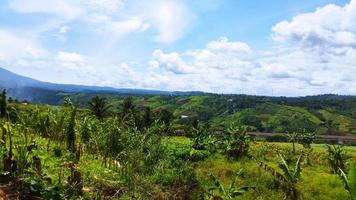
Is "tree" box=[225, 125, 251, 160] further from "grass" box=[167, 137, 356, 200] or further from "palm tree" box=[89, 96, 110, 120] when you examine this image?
"palm tree" box=[89, 96, 110, 120]

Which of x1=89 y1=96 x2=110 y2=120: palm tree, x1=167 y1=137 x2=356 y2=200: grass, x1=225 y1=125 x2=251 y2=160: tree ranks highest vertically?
x1=89 y1=96 x2=110 y2=120: palm tree

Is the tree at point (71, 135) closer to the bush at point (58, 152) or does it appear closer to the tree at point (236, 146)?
the bush at point (58, 152)

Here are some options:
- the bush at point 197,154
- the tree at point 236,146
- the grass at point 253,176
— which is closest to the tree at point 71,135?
the grass at point 253,176

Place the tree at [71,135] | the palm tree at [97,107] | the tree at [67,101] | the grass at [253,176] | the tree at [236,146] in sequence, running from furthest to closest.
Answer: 1. the palm tree at [97,107]
2. the tree at [236,146]
3. the grass at [253,176]
4. the tree at [67,101]
5. the tree at [71,135]

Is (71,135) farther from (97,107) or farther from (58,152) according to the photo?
(97,107)

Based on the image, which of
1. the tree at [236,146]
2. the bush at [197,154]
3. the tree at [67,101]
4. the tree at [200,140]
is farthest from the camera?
the tree at [200,140]

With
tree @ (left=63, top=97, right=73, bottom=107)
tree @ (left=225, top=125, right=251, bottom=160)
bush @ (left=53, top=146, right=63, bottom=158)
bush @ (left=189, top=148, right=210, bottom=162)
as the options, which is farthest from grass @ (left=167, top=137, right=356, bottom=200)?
tree @ (left=63, top=97, right=73, bottom=107)

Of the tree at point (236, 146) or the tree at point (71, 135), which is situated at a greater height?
the tree at point (71, 135)

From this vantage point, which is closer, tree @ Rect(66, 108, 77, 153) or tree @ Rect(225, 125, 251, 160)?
tree @ Rect(66, 108, 77, 153)

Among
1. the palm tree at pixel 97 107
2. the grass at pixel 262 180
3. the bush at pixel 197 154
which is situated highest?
the palm tree at pixel 97 107

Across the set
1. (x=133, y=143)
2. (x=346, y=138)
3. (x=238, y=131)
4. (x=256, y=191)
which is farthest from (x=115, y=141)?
(x=346, y=138)

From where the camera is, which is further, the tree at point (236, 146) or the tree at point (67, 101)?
the tree at point (236, 146)

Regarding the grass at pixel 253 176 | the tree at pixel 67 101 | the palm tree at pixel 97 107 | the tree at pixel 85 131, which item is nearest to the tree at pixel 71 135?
the grass at pixel 253 176

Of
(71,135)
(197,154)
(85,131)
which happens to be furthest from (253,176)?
(71,135)
